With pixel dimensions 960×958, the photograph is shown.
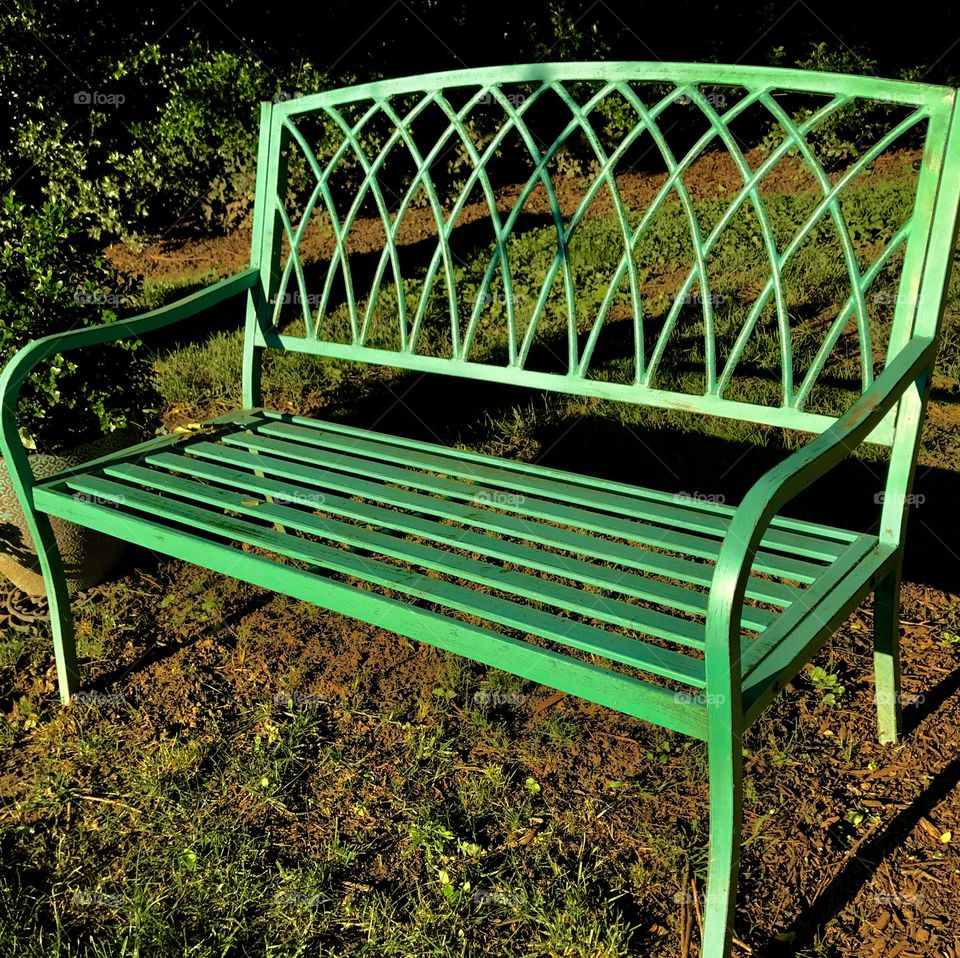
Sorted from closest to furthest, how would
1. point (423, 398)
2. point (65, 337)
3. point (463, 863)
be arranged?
point (463, 863) → point (65, 337) → point (423, 398)

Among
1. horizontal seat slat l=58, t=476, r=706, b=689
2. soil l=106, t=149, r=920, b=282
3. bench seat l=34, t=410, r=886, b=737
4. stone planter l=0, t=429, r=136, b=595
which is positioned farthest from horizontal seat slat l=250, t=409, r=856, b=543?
soil l=106, t=149, r=920, b=282

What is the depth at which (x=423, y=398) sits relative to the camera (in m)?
4.31

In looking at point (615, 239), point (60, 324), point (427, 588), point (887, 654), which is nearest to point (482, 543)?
point (427, 588)

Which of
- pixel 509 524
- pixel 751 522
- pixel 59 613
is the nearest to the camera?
pixel 751 522

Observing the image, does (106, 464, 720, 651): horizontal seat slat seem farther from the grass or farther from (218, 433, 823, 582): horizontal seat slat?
the grass

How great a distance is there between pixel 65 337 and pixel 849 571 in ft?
6.35

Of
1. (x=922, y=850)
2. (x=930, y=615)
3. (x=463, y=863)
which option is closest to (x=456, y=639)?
(x=463, y=863)

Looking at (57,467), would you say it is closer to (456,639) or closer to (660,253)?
(456,639)

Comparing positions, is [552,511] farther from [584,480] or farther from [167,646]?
[167,646]

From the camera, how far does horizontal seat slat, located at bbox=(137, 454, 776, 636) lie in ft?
5.88

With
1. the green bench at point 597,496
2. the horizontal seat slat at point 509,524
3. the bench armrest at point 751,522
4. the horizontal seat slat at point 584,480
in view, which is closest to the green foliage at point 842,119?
the green bench at point 597,496

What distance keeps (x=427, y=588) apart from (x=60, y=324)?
1764 mm

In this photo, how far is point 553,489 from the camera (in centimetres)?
230

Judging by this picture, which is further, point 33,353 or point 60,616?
point 60,616
